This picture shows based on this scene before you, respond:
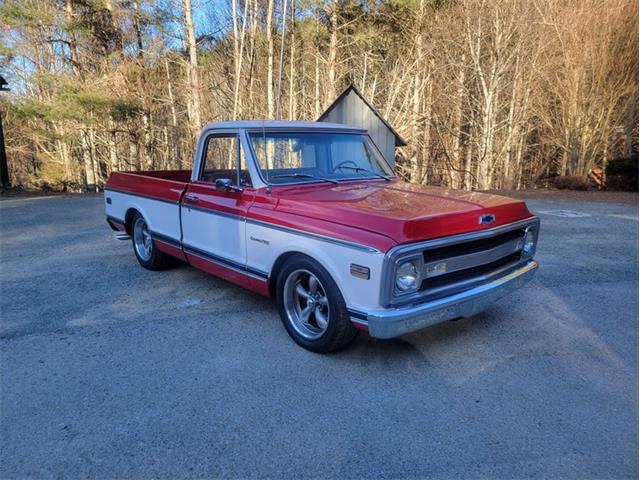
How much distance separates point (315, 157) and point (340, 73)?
17.1 meters

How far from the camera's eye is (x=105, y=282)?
5410mm

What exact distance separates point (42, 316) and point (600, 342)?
17.1 feet

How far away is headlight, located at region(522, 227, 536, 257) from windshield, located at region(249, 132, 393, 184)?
157cm

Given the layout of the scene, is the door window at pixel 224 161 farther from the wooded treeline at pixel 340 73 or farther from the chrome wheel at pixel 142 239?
the wooded treeline at pixel 340 73

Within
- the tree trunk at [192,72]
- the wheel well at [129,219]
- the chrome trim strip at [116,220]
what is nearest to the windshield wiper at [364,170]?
the wheel well at [129,219]

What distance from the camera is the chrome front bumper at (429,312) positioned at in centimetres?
291

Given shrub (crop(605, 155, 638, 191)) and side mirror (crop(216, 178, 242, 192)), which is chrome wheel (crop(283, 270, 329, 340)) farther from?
shrub (crop(605, 155, 638, 191))

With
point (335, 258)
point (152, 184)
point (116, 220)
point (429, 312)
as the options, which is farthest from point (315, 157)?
point (116, 220)

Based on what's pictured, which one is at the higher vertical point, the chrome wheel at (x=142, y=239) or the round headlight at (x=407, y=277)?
the round headlight at (x=407, y=277)

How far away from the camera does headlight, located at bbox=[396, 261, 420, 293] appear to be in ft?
9.68

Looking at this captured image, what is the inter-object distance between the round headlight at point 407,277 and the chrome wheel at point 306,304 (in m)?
0.74

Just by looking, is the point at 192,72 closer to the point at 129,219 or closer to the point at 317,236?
the point at 129,219

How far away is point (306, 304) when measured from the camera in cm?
376

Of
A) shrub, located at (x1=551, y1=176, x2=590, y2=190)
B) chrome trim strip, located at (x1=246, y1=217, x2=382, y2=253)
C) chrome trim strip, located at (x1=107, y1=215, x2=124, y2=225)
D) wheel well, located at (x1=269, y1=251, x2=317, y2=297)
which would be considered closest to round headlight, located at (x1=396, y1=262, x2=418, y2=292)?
chrome trim strip, located at (x1=246, y1=217, x2=382, y2=253)
